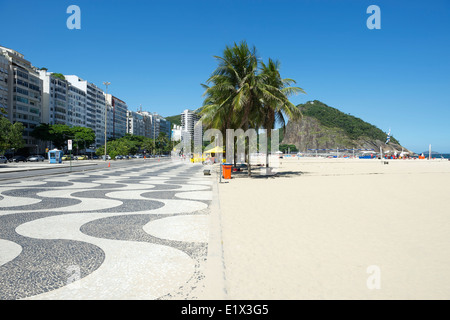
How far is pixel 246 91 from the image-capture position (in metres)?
19.0

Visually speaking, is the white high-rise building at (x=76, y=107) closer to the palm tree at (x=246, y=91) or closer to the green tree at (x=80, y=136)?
the green tree at (x=80, y=136)

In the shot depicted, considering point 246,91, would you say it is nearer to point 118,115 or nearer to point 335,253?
point 335,253

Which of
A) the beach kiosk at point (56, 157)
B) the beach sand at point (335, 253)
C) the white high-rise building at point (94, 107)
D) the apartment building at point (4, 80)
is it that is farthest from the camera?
the white high-rise building at point (94, 107)

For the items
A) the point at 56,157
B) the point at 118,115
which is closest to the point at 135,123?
the point at 118,115

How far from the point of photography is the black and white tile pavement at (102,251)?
354 centimetres

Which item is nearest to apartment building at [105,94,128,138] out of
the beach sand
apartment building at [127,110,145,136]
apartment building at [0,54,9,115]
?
apartment building at [127,110,145,136]

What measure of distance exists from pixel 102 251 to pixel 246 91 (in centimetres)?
1561

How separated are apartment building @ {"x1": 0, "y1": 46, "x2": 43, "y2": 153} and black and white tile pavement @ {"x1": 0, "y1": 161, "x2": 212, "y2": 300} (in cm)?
7717

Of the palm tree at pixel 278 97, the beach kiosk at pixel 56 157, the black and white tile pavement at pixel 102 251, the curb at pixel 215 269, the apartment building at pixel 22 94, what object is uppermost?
the apartment building at pixel 22 94

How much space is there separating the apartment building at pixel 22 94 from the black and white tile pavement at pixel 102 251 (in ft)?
253

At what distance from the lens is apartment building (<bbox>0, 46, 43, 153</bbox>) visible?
7150cm

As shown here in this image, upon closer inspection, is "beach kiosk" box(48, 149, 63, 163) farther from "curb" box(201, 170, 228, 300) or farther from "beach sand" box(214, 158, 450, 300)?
"curb" box(201, 170, 228, 300)

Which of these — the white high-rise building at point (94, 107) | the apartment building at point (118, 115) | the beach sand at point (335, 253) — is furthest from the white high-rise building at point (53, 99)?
the beach sand at point (335, 253)
